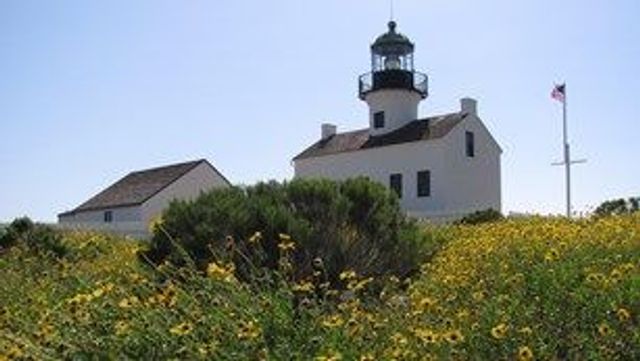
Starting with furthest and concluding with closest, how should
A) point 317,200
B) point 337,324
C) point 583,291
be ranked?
point 317,200
point 583,291
point 337,324

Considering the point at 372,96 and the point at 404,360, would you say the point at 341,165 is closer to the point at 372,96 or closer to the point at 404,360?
the point at 372,96

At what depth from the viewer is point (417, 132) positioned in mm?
Answer: 44000

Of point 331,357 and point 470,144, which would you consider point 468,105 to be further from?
point 331,357

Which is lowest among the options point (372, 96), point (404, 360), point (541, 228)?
point (404, 360)

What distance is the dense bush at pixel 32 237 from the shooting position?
1972cm

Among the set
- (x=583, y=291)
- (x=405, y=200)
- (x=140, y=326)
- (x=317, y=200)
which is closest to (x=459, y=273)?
(x=583, y=291)

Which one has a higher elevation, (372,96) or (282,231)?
(372,96)

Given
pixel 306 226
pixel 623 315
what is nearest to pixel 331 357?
pixel 623 315

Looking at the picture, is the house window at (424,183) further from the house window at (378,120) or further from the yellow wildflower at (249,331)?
the yellow wildflower at (249,331)

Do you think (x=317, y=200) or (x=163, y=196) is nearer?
(x=317, y=200)

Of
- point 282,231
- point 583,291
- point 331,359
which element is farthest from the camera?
point 282,231

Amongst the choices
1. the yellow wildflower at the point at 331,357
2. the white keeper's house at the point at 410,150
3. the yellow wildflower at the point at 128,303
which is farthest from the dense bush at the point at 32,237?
the white keeper's house at the point at 410,150

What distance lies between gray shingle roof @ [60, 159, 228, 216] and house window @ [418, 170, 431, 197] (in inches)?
469

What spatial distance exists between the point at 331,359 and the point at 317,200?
8410 millimetres
